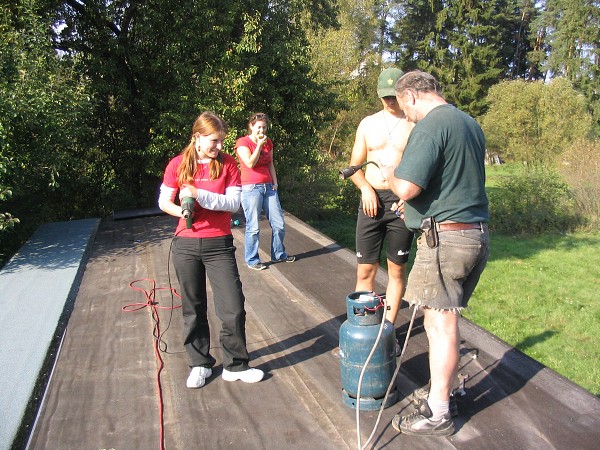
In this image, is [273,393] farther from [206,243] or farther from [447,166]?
[447,166]

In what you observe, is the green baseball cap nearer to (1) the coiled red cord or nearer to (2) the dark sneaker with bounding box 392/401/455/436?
(2) the dark sneaker with bounding box 392/401/455/436

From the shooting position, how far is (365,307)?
2771mm

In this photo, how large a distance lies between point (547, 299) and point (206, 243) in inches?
283

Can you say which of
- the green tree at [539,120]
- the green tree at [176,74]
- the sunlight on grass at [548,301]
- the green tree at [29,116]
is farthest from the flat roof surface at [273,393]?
the green tree at [539,120]

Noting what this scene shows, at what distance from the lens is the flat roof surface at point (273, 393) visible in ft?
8.54

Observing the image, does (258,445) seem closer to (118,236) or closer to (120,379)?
(120,379)

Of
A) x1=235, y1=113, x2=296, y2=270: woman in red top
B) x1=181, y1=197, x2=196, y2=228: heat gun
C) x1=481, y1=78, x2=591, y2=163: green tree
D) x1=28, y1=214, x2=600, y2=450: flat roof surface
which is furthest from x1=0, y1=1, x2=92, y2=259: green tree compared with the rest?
x1=481, y1=78, x2=591, y2=163: green tree

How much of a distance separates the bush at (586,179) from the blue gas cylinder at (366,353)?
43.0 ft

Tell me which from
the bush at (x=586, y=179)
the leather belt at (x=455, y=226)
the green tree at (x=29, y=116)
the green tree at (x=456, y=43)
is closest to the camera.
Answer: the leather belt at (x=455, y=226)

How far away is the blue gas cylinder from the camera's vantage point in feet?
8.96

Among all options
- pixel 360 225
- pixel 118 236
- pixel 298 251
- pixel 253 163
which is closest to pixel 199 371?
pixel 360 225

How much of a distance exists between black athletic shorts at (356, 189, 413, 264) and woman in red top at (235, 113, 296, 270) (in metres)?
1.94

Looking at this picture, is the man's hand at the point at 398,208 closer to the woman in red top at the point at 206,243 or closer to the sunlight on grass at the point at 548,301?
the woman in red top at the point at 206,243

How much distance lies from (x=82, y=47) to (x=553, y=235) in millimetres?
11624
